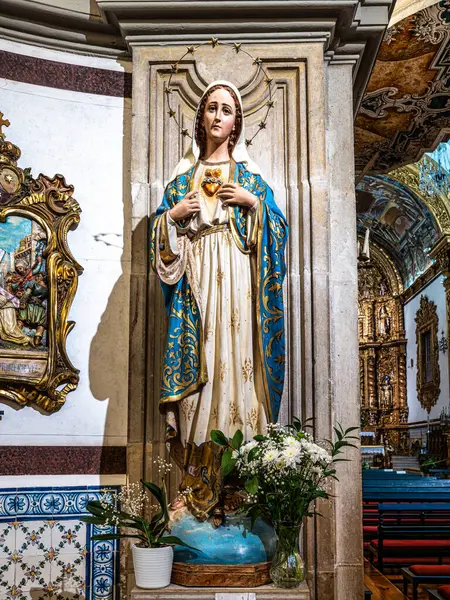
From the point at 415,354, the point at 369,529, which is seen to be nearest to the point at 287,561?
the point at 369,529

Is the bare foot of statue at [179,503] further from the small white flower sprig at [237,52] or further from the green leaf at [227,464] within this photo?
the small white flower sprig at [237,52]

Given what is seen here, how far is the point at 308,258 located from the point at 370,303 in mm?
19922

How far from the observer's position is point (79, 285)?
4.59m

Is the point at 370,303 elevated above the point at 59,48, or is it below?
above

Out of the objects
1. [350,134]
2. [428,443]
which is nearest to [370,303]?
[428,443]

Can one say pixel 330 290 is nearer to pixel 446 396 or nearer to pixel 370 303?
pixel 446 396

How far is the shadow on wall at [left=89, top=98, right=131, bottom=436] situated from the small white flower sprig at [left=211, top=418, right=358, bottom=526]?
1156 millimetres

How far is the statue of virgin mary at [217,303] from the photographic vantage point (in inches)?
146

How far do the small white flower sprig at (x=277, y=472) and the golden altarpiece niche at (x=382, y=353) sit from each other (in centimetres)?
1967

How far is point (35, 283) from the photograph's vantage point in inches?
177

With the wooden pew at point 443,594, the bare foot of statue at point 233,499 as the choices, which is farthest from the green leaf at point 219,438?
the wooden pew at point 443,594

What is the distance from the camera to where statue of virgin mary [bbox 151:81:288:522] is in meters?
3.70

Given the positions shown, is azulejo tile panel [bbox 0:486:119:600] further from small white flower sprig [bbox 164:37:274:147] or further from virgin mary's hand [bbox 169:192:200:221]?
small white flower sprig [bbox 164:37:274:147]

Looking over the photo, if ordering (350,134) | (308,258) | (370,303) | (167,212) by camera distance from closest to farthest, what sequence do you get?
(167,212) → (308,258) → (350,134) → (370,303)
